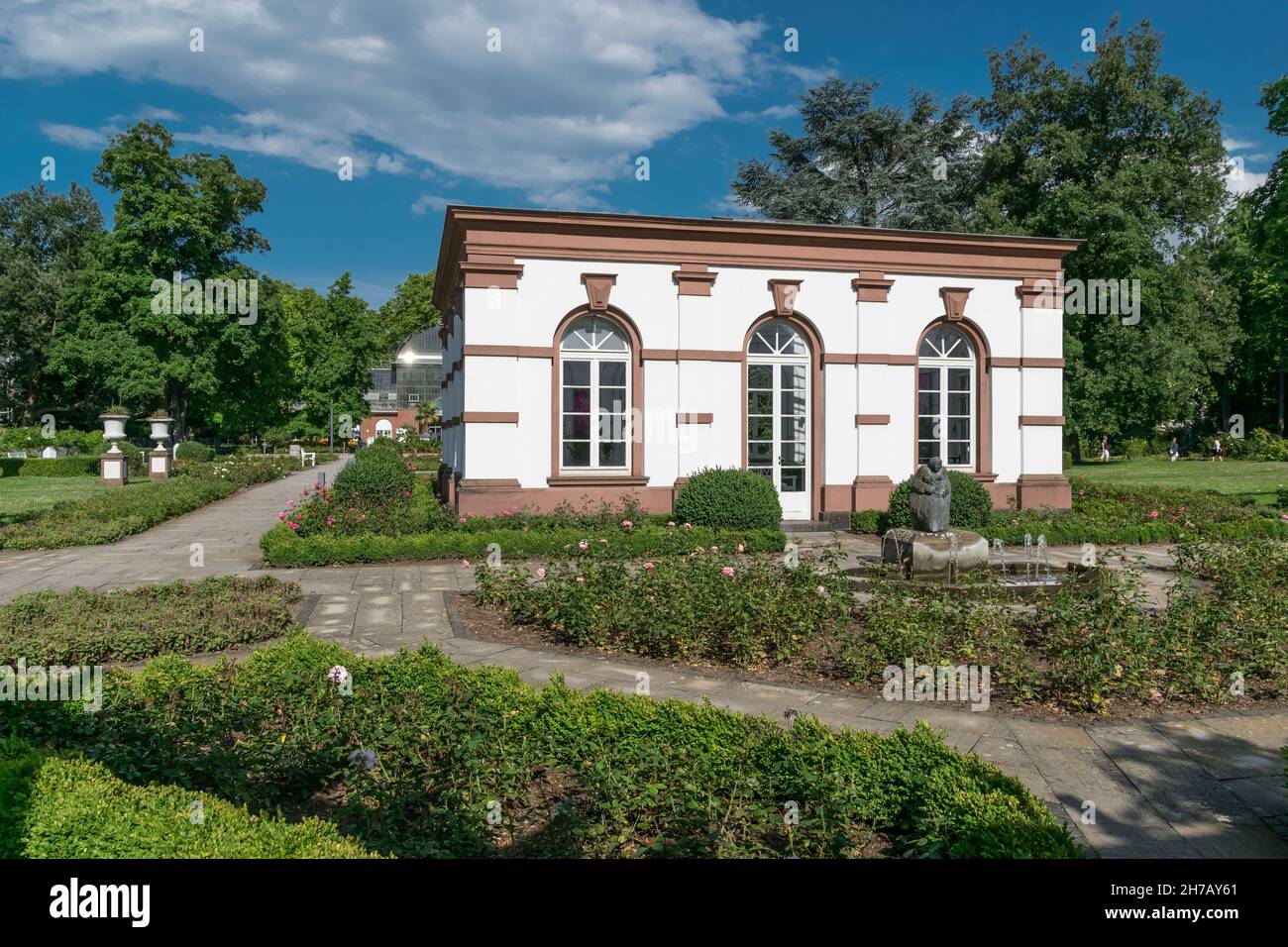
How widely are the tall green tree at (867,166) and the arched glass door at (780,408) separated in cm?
1866

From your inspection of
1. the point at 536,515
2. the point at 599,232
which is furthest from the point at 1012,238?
the point at 536,515

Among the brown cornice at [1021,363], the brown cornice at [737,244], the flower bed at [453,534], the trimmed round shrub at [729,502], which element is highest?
the brown cornice at [737,244]

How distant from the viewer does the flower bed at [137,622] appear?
6719mm

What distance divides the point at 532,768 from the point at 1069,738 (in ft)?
11.2

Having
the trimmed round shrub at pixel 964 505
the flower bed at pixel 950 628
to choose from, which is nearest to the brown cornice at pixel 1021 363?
the trimmed round shrub at pixel 964 505

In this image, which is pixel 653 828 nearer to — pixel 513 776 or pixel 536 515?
pixel 513 776

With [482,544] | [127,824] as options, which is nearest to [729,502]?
[482,544]

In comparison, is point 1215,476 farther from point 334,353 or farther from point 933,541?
point 334,353

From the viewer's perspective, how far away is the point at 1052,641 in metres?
6.19

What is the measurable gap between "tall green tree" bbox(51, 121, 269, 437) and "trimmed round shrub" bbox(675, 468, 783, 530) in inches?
1173

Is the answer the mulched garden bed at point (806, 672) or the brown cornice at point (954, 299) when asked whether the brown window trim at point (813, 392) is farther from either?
the mulched garden bed at point (806, 672)

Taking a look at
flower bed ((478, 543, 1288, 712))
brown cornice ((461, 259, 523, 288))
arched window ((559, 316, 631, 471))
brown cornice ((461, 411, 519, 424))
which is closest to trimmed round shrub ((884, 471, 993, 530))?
arched window ((559, 316, 631, 471))

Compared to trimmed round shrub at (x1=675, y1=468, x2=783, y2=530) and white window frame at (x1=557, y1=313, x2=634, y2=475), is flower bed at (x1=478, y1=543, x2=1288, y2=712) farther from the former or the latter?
white window frame at (x1=557, y1=313, x2=634, y2=475)

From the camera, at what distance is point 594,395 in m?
15.3
